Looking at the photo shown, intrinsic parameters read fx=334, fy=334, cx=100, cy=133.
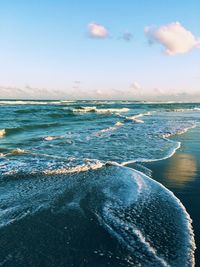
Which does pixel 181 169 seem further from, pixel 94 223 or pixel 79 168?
pixel 94 223

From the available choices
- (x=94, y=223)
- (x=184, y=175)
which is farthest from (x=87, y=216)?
(x=184, y=175)

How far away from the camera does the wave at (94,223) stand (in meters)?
4.74

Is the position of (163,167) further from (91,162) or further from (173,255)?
(173,255)

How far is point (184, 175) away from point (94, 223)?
4417 millimetres

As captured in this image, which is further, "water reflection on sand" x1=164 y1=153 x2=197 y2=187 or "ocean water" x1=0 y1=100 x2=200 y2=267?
"water reflection on sand" x1=164 y1=153 x2=197 y2=187

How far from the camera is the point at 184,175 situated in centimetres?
951

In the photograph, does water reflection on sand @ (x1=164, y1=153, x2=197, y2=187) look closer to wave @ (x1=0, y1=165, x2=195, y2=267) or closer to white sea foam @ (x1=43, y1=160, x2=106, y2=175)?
wave @ (x1=0, y1=165, x2=195, y2=267)

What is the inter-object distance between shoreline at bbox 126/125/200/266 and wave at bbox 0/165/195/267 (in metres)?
0.19

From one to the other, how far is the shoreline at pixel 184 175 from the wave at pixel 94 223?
19 cm

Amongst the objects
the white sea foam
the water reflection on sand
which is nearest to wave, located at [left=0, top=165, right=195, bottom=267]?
the white sea foam

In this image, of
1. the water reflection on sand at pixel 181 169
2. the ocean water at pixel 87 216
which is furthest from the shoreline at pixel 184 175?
the ocean water at pixel 87 216

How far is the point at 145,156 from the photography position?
12.2 metres

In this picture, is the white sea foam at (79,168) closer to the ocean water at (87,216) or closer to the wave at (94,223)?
the ocean water at (87,216)

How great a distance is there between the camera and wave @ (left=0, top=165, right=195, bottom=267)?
474 centimetres
